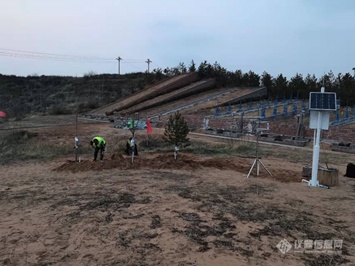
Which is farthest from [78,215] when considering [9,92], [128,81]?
[9,92]

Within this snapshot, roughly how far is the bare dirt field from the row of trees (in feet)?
68.3

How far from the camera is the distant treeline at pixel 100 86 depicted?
119ft

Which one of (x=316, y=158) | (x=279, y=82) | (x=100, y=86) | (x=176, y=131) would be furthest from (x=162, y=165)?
(x=100, y=86)

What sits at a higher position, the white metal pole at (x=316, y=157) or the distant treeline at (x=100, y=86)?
the distant treeline at (x=100, y=86)

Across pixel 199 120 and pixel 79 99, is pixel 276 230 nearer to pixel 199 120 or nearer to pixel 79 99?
pixel 199 120

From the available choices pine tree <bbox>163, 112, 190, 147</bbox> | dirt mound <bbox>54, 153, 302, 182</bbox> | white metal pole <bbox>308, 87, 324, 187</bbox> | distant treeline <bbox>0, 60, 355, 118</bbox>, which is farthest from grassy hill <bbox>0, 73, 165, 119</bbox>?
white metal pole <bbox>308, 87, 324, 187</bbox>

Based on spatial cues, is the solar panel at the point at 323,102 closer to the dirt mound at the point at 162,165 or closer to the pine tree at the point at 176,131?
the dirt mound at the point at 162,165

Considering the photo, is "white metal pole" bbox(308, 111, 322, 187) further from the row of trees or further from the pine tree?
the row of trees

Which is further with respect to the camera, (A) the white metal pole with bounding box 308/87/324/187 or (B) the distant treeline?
(B) the distant treeline

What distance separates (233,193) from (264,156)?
6994mm

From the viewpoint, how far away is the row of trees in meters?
31.8

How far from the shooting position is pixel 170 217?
22.2 ft

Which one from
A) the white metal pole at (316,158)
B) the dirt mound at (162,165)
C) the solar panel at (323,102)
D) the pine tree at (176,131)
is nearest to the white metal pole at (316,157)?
the white metal pole at (316,158)

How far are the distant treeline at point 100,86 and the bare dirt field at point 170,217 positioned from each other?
25.7 m
